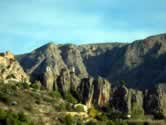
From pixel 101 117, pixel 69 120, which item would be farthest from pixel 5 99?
pixel 101 117

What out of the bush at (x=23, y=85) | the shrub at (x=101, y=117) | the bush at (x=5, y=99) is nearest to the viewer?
the bush at (x=5, y=99)

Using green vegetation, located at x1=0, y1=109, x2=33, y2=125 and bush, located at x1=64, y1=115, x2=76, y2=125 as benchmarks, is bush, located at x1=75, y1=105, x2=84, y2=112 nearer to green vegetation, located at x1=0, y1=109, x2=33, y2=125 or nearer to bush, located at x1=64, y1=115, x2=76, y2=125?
bush, located at x1=64, y1=115, x2=76, y2=125

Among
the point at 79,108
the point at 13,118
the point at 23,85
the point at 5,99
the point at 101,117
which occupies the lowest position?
the point at 101,117

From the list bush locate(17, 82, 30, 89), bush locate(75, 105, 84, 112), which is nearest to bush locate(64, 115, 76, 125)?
bush locate(75, 105, 84, 112)

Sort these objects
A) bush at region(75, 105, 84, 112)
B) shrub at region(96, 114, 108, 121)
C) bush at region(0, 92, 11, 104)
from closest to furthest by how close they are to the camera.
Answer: bush at region(0, 92, 11, 104) < shrub at region(96, 114, 108, 121) < bush at region(75, 105, 84, 112)

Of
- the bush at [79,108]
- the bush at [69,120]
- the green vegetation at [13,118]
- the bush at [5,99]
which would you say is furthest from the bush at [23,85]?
the green vegetation at [13,118]

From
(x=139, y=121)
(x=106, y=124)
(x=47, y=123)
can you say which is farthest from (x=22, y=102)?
(x=139, y=121)

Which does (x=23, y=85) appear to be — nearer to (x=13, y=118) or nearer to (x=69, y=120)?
(x=69, y=120)

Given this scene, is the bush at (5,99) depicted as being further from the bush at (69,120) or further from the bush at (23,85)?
the bush at (69,120)

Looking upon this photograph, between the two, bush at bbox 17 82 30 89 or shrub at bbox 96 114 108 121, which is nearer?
shrub at bbox 96 114 108 121

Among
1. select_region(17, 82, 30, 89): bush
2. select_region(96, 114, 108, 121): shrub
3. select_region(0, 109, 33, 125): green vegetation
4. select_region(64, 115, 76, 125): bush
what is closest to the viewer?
select_region(0, 109, 33, 125): green vegetation

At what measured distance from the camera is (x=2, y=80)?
639 ft

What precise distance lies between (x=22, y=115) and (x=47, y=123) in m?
10.4

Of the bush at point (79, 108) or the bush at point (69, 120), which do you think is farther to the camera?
the bush at point (79, 108)
